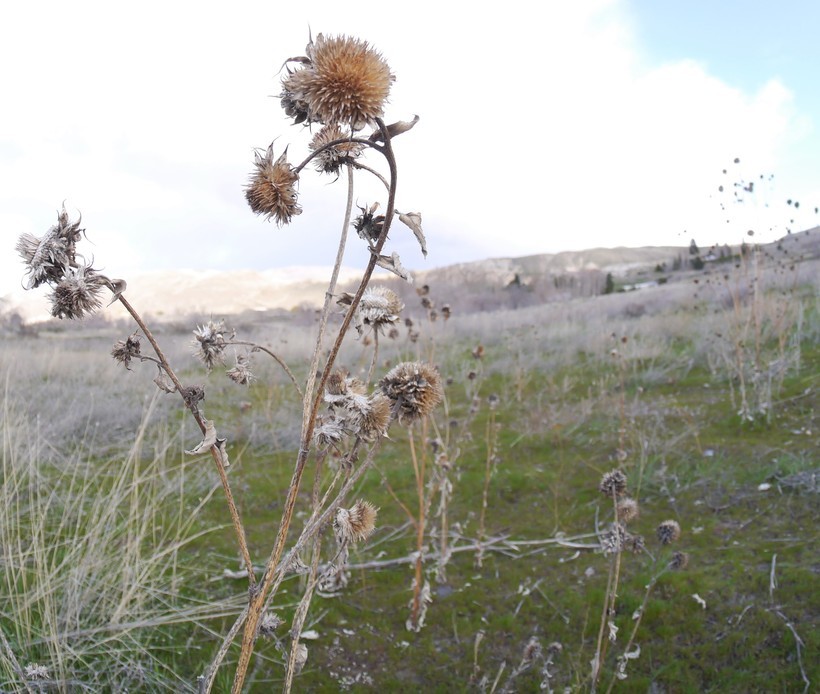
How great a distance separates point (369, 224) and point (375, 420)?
0.42m

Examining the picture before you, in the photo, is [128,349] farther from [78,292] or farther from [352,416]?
[352,416]

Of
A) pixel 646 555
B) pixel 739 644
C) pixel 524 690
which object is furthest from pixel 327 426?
pixel 646 555

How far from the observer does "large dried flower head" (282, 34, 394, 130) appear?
1.08 meters

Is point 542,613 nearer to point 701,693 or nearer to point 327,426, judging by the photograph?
point 701,693

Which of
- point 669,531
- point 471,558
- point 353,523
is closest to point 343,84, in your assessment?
point 353,523

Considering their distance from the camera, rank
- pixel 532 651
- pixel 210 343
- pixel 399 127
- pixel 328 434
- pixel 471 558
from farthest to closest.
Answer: pixel 471 558, pixel 532 651, pixel 210 343, pixel 328 434, pixel 399 127

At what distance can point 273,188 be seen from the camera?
1.18 meters

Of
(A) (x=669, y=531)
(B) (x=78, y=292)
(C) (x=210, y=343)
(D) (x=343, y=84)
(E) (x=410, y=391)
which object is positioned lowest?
(A) (x=669, y=531)

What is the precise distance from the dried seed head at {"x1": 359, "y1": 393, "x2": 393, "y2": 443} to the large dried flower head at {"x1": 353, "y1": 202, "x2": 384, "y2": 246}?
350 mm

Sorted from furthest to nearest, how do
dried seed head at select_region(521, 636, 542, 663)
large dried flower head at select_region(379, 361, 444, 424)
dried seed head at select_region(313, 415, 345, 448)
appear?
dried seed head at select_region(521, 636, 542, 663)
large dried flower head at select_region(379, 361, 444, 424)
dried seed head at select_region(313, 415, 345, 448)

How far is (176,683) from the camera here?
243 centimetres

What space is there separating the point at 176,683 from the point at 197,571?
78 centimetres

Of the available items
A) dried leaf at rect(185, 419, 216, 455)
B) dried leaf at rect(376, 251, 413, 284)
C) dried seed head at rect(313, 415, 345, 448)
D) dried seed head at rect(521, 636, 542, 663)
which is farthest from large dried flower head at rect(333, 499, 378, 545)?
dried seed head at rect(521, 636, 542, 663)

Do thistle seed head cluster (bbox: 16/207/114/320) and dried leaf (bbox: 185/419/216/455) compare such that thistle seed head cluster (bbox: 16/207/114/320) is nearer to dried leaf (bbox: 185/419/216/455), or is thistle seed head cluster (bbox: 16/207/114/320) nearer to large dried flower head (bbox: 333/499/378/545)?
dried leaf (bbox: 185/419/216/455)
